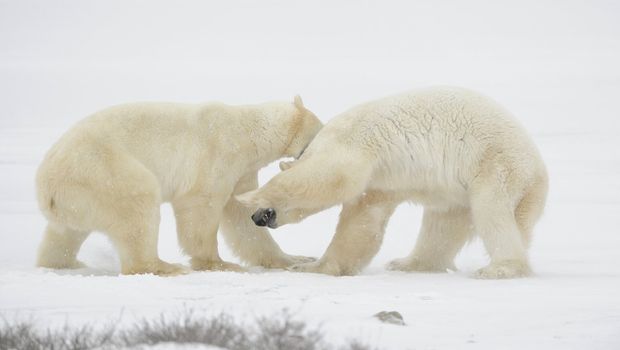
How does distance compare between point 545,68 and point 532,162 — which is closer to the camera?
point 532,162

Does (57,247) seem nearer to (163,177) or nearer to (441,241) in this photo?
(163,177)

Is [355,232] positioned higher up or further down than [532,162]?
further down

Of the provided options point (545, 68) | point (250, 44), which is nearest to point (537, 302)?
point (545, 68)

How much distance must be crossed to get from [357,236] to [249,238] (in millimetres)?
965

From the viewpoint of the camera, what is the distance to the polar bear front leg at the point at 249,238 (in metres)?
7.34

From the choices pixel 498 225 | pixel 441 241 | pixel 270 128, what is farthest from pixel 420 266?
pixel 270 128

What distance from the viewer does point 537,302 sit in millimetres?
4961

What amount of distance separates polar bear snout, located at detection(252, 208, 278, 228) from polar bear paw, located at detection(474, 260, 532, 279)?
4.86 ft

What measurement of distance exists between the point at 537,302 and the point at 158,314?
1.99m

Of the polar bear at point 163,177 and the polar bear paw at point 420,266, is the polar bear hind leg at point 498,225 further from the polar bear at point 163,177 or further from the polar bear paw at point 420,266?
the polar bear at point 163,177

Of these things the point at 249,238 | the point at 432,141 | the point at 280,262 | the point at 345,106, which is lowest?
the point at 345,106

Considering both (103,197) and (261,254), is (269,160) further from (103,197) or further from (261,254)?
(103,197)

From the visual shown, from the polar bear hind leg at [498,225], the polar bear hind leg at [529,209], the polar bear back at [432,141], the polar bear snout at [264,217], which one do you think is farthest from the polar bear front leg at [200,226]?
the polar bear hind leg at [529,209]

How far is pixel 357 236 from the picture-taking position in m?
6.88
